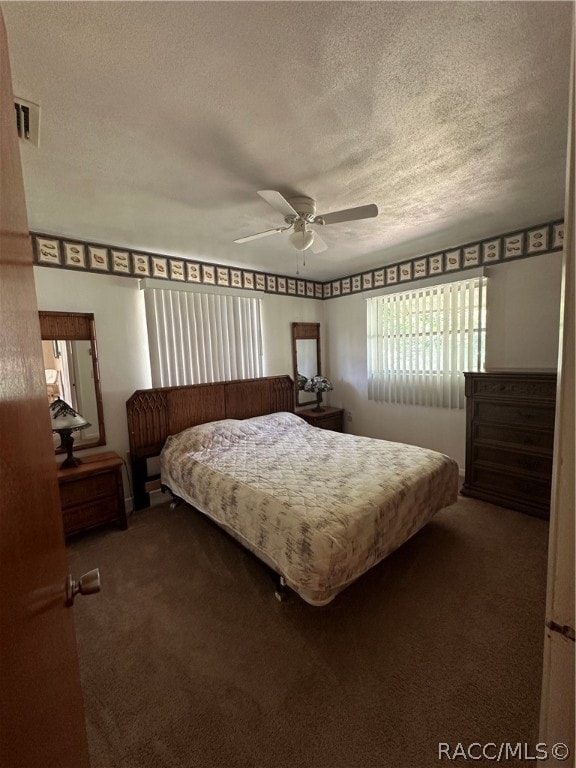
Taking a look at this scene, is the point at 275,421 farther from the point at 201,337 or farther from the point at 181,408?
the point at 201,337

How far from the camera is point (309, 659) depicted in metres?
1.51

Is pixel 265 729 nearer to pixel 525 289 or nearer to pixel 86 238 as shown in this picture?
pixel 86 238

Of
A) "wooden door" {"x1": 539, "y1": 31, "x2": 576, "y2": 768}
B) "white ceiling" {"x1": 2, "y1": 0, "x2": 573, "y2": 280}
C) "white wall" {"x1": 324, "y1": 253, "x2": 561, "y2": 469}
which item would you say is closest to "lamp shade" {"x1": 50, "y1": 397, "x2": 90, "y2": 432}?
"white ceiling" {"x1": 2, "y1": 0, "x2": 573, "y2": 280}

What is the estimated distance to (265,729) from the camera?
124cm

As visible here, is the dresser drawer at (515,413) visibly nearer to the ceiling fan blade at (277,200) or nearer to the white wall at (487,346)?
the white wall at (487,346)

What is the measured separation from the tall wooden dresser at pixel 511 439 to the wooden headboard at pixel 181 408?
2.33 meters

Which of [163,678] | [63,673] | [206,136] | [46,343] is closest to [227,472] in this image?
[163,678]

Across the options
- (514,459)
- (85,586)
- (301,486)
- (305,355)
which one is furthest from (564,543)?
(305,355)

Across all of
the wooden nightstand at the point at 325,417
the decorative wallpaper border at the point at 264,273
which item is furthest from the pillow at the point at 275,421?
the decorative wallpaper border at the point at 264,273

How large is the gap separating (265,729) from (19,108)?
2718 mm

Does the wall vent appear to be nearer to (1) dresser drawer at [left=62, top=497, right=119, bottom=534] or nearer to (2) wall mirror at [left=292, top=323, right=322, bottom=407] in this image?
(1) dresser drawer at [left=62, top=497, right=119, bottom=534]

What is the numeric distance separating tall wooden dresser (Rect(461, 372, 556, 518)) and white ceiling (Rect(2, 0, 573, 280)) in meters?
1.49

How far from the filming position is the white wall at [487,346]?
2938 millimetres

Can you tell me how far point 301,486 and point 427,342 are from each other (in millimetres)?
2578
